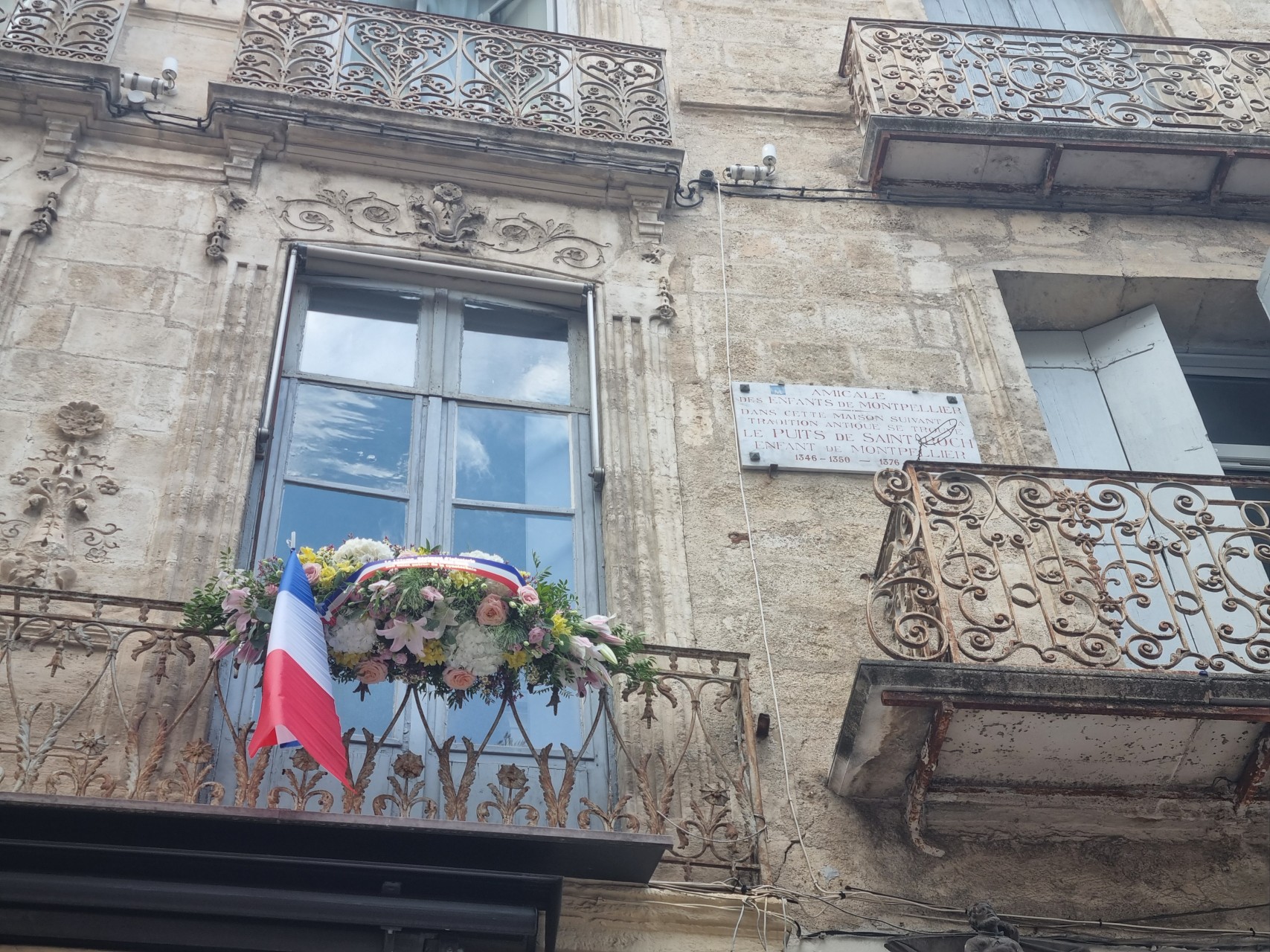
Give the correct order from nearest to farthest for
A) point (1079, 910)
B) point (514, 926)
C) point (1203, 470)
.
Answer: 1. point (514, 926)
2. point (1079, 910)
3. point (1203, 470)

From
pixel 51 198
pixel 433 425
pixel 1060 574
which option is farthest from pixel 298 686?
pixel 51 198

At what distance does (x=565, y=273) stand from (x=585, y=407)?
0.73m

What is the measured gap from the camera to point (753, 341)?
21.6ft

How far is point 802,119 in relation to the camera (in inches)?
314

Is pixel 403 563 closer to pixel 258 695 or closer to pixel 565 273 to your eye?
pixel 258 695

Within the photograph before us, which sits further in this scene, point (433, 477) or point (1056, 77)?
point (1056, 77)

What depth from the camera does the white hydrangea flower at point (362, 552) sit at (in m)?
4.74

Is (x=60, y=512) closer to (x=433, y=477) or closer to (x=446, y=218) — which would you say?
(x=433, y=477)

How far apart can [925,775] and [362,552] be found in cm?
202

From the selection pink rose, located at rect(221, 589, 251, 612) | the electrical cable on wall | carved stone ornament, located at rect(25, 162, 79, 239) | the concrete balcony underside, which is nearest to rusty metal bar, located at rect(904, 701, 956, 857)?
the concrete balcony underside

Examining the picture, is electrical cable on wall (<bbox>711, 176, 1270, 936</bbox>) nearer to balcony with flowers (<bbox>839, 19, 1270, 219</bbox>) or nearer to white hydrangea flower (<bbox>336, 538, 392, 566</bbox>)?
white hydrangea flower (<bbox>336, 538, 392, 566</bbox>)

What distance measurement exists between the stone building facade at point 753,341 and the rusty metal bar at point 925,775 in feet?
0.06

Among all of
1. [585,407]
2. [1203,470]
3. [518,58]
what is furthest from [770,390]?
[518,58]

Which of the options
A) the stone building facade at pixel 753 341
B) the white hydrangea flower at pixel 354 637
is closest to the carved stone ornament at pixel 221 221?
the stone building facade at pixel 753 341
